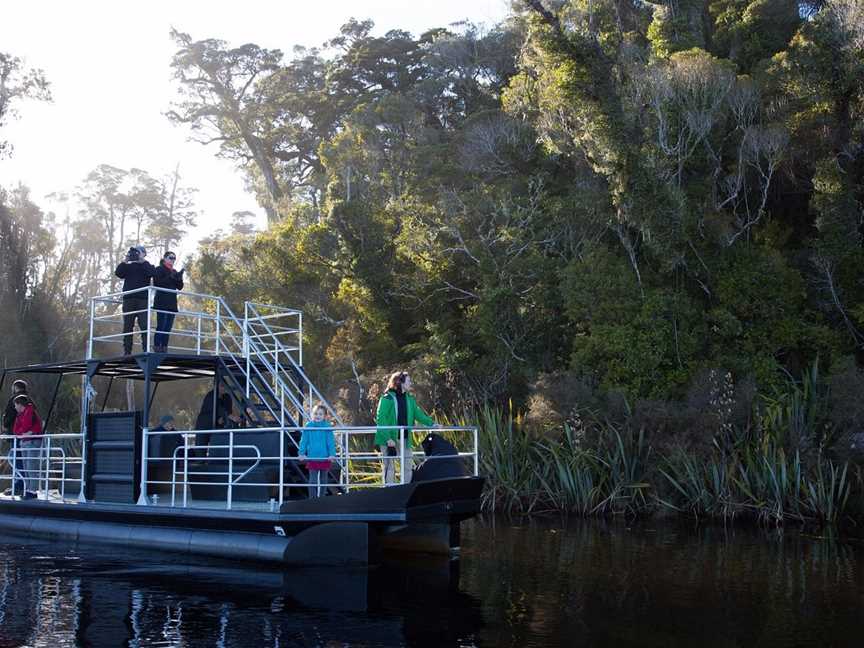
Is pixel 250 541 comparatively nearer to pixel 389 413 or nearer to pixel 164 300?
pixel 389 413

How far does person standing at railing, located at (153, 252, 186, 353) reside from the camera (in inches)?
536

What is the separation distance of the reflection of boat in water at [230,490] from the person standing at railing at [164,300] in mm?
313

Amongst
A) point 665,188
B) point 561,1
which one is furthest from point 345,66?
point 665,188

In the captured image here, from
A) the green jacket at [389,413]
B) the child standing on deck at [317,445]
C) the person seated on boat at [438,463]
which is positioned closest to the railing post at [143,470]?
the child standing on deck at [317,445]

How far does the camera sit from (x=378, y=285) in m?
29.2

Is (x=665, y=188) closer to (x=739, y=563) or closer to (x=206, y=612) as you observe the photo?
(x=739, y=563)

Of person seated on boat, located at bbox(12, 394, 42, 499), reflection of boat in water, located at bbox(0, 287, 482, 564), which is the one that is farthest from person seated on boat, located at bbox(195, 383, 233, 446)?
person seated on boat, located at bbox(12, 394, 42, 499)

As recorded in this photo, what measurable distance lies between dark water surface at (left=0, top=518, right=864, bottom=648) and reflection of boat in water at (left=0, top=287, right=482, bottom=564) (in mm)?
329

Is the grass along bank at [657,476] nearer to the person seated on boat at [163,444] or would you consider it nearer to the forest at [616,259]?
the forest at [616,259]

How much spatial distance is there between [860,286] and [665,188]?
528 cm

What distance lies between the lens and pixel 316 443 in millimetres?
11883

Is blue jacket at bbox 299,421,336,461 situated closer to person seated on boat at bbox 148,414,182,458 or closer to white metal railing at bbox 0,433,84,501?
person seated on boat at bbox 148,414,182,458

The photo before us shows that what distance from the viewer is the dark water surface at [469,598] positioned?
8.58 meters

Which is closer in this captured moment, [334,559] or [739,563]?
[334,559]
